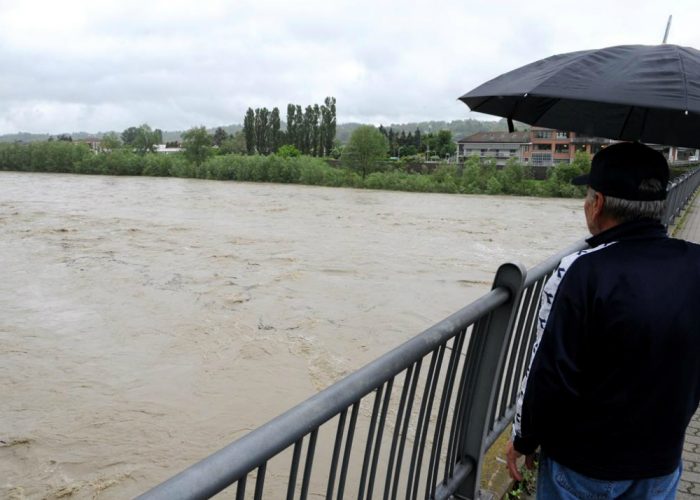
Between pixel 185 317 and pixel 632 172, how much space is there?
1065 centimetres

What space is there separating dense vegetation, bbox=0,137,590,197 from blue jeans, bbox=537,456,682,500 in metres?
39.9

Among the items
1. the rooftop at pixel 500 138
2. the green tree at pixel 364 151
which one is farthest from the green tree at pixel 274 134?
the green tree at pixel 364 151

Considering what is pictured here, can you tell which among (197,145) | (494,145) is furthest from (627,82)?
(494,145)

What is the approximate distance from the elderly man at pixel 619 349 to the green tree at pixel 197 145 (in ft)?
191

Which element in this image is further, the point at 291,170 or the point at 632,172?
the point at 291,170

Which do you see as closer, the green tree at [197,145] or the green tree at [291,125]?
the green tree at [197,145]

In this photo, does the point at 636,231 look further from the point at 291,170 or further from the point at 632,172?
the point at 291,170

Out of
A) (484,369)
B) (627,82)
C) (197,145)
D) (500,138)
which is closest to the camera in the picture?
(627,82)

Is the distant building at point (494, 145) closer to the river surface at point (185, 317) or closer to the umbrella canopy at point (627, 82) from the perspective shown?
the river surface at point (185, 317)

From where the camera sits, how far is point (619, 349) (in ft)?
5.47

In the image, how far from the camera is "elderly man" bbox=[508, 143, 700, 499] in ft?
5.37

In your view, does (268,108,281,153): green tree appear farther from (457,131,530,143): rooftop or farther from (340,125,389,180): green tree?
(340,125,389,180): green tree

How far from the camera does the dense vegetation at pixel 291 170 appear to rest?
43.9 metres

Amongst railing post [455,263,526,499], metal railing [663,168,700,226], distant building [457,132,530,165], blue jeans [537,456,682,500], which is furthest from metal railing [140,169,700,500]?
distant building [457,132,530,165]
